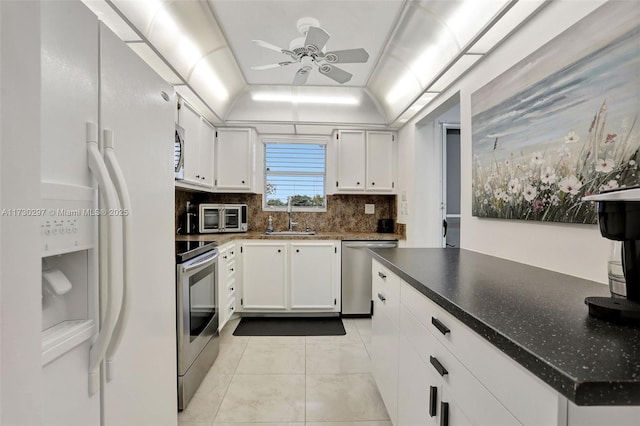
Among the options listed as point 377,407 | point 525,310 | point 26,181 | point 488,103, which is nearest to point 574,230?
point 525,310

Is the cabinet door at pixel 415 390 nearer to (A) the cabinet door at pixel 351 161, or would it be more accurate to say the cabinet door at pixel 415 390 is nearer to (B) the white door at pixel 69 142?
(B) the white door at pixel 69 142

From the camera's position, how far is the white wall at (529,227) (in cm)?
119

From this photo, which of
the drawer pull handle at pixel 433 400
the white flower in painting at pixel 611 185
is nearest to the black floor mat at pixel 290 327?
the drawer pull handle at pixel 433 400

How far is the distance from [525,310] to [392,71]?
2.52 metres

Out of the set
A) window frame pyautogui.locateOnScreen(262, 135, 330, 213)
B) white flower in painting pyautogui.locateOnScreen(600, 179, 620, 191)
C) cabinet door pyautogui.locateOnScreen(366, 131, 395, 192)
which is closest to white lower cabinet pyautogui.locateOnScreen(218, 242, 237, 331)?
window frame pyautogui.locateOnScreen(262, 135, 330, 213)

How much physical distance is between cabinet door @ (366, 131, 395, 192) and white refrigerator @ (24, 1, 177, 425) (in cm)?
277

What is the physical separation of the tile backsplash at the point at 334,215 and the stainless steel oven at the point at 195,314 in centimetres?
151

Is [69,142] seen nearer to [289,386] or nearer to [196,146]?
[289,386]

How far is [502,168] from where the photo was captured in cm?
166

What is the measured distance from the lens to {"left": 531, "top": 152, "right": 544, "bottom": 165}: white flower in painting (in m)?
1.38

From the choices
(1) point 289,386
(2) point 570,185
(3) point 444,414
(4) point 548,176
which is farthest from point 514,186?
(1) point 289,386

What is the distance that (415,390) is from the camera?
1.27 metres

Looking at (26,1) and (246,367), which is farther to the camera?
(246,367)

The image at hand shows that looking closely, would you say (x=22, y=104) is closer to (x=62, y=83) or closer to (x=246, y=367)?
(x=62, y=83)
